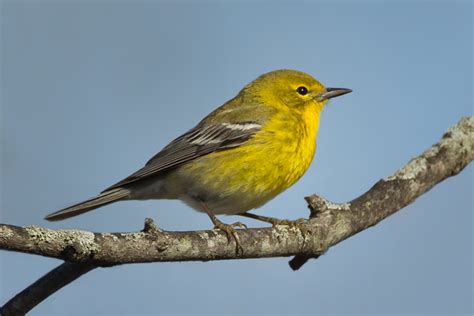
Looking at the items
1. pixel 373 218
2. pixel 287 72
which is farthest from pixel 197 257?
pixel 287 72

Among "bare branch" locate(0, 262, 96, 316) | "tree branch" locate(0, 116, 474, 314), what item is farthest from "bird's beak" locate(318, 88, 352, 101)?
"bare branch" locate(0, 262, 96, 316)

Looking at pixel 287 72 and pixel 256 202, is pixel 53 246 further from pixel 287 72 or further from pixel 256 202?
pixel 287 72

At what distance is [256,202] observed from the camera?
7.40 m

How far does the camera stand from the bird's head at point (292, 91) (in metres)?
8.54

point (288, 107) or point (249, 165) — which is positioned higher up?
point (288, 107)

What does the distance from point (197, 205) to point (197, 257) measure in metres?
2.49

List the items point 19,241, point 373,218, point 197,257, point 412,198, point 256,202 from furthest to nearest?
point 256,202 → point 412,198 → point 373,218 → point 197,257 → point 19,241

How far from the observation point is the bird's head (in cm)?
854

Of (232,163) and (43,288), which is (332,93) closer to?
(232,163)

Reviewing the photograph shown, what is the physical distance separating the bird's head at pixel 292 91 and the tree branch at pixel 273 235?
1667mm

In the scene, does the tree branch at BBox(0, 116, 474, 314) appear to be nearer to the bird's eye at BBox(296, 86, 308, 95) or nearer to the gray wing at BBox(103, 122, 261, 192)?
the gray wing at BBox(103, 122, 261, 192)

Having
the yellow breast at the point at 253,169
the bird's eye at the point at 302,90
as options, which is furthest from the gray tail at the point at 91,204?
the bird's eye at the point at 302,90

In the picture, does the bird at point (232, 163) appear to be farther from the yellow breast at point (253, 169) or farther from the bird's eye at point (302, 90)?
the bird's eye at point (302, 90)

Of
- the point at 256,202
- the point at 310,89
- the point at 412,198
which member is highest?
the point at 310,89
